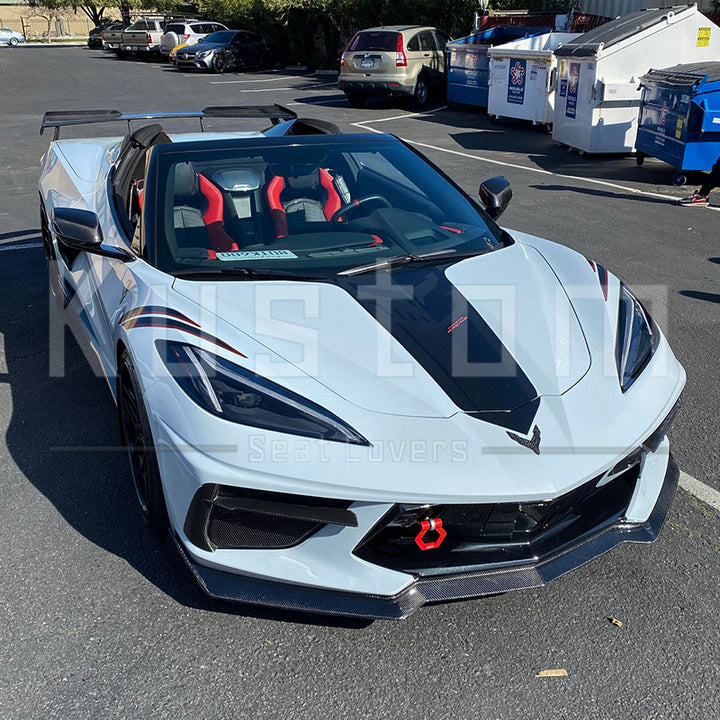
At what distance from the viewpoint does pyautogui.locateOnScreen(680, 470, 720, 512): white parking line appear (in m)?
3.23

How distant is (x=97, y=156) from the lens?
17.0 feet

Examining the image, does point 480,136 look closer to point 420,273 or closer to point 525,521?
point 420,273

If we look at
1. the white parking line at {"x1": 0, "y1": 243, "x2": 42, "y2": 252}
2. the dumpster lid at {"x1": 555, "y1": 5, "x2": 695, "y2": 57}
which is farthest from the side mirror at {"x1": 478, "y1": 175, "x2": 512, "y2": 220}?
the dumpster lid at {"x1": 555, "y1": 5, "x2": 695, "y2": 57}

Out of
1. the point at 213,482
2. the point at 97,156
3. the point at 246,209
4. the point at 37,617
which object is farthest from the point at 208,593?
the point at 97,156

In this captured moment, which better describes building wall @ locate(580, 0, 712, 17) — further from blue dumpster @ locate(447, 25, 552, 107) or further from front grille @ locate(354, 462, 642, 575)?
front grille @ locate(354, 462, 642, 575)

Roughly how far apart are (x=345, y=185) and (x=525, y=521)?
2104 millimetres

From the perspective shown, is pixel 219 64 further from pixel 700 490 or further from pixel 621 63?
pixel 700 490

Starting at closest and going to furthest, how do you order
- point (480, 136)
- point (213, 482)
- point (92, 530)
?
point (213, 482) → point (92, 530) → point (480, 136)

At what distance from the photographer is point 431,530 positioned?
2.39 m

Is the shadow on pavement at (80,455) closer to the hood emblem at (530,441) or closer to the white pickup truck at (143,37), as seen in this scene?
the hood emblem at (530,441)

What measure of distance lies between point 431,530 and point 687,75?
9.08 meters

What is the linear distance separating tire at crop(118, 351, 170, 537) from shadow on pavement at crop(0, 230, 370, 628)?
0.39 ft

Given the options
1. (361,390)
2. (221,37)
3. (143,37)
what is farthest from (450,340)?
(143,37)

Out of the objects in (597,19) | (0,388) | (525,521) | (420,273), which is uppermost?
(597,19)
